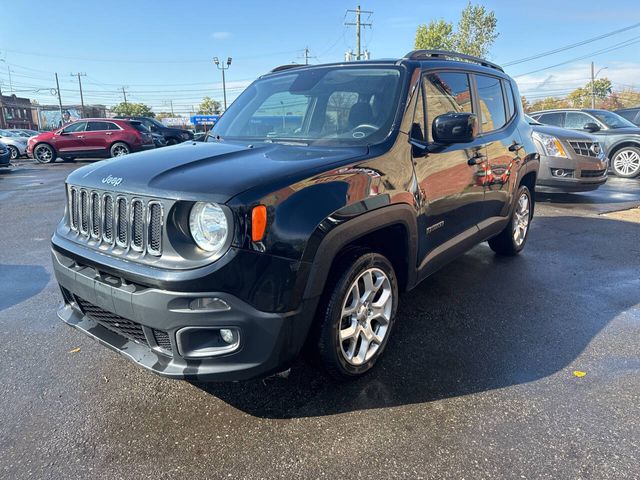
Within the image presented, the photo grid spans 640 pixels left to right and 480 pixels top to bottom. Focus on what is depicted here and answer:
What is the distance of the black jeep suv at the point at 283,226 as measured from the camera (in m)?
2.10

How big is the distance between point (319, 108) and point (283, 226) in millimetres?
1598

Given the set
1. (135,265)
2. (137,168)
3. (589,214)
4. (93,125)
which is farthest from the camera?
(93,125)

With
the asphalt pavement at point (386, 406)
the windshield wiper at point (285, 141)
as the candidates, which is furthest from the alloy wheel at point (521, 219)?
the windshield wiper at point (285, 141)

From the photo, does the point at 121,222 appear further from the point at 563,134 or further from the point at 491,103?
the point at 563,134

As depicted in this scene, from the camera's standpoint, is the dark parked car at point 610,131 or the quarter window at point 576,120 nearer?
the dark parked car at point 610,131

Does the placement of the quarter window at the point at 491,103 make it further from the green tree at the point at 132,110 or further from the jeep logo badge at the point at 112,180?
the green tree at the point at 132,110

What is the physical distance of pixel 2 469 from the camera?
2.12 m

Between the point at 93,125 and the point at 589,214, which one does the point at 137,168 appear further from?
the point at 93,125

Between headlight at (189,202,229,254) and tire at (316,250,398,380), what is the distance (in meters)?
0.68

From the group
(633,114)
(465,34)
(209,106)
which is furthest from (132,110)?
(633,114)

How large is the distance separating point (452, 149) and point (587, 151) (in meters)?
6.14

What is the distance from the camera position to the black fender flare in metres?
2.26

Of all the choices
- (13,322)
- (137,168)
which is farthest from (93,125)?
(137,168)

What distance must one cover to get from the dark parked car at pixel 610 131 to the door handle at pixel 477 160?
9.27 metres
